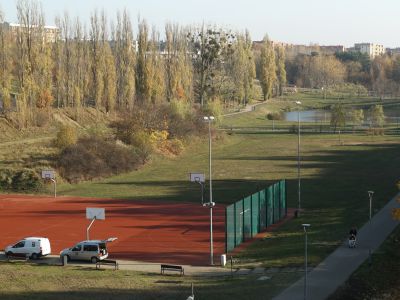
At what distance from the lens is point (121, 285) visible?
25.3 metres

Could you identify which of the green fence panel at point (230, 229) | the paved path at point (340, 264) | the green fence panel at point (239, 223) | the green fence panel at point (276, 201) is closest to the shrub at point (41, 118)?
the green fence panel at point (276, 201)

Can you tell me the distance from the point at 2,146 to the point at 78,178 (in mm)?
12214

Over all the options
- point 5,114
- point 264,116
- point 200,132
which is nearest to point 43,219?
point 5,114

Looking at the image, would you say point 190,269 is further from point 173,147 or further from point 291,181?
Result: point 173,147

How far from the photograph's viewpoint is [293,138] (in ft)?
334

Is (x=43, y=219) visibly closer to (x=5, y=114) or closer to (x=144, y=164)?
(x=144, y=164)

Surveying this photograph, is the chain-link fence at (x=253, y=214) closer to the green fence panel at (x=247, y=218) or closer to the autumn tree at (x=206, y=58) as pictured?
the green fence panel at (x=247, y=218)

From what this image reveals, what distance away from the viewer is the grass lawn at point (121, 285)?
23328 millimetres

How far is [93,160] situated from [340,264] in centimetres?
3945

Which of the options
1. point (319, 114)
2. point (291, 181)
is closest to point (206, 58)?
point (319, 114)

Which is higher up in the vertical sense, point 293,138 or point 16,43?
point 16,43

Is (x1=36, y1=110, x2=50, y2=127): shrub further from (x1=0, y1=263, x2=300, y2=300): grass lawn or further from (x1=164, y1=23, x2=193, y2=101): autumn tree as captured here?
(x1=0, y1=263, x2=300, y2=300): grass lawn

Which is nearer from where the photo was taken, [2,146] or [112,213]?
[112,213]

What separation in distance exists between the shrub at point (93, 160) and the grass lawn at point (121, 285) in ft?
108
